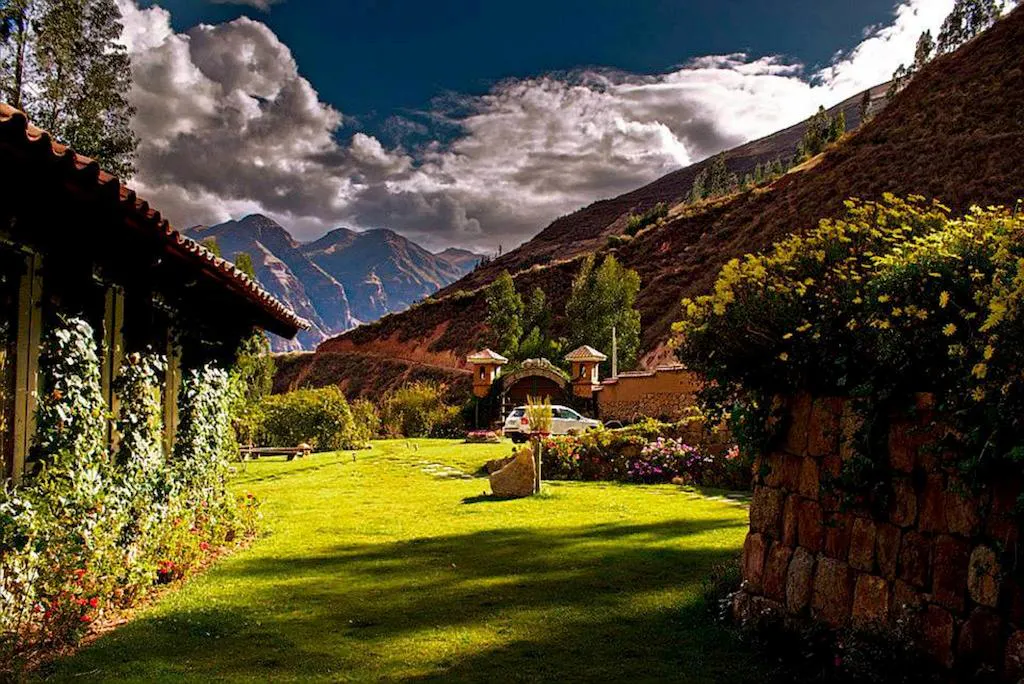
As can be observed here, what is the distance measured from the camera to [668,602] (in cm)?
609

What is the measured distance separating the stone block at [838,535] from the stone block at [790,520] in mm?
327

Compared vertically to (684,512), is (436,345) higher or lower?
higher

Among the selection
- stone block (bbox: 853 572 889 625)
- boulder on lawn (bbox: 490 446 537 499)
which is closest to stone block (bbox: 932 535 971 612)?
stone block (bbox: 853 572 889 625)

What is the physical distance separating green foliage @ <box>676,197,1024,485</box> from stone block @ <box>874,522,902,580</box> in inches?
25.4

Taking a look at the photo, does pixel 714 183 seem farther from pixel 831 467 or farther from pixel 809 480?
pixel 831 467

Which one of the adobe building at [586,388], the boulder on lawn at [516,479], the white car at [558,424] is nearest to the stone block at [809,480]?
the boulder on lawn at [516,479]

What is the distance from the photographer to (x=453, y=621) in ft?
18.7

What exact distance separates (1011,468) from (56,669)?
5328mm

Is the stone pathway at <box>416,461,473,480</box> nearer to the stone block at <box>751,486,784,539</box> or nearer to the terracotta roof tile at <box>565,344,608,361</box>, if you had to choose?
the stone block at <box>751,486,784,539</box>

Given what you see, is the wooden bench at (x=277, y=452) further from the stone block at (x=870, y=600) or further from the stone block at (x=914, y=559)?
the stone block at (x=914, y=559)

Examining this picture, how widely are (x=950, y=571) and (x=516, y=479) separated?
346 inches

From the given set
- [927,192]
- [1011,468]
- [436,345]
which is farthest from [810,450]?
[436,345]

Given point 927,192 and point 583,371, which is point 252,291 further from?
point 927,192

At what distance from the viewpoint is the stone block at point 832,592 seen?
447cm
